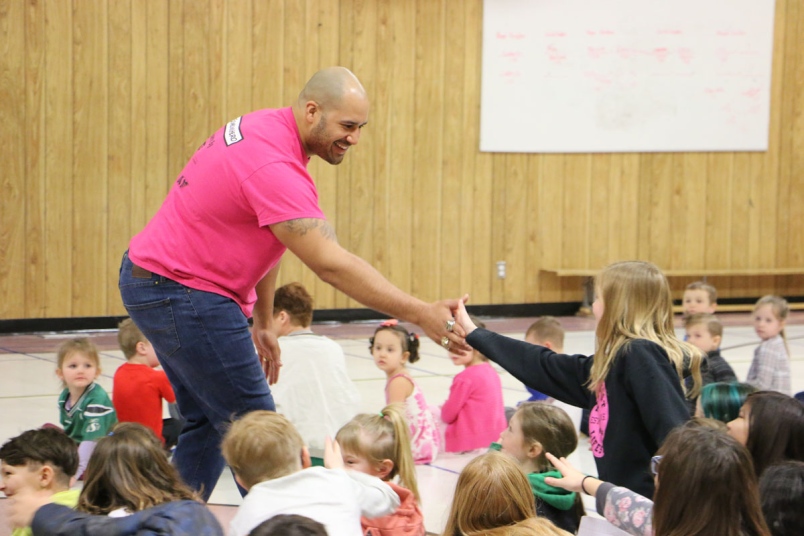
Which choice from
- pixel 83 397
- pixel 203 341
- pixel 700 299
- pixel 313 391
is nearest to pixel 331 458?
pixel 203 341

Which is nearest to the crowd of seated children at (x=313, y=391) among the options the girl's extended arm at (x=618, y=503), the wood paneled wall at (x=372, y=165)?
the girl's extended arm at (x=618, y=503)

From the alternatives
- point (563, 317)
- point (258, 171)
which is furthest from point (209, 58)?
point (258, 171)

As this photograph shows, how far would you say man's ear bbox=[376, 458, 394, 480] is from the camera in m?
3.46

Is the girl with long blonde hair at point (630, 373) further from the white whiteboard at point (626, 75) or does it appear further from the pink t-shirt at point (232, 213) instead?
the white whiteboard at point (626, 75)

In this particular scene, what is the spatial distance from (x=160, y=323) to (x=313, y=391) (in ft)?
4.32

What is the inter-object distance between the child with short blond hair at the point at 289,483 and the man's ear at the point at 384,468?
0.67m

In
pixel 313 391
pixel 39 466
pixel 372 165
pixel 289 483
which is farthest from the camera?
pixel 372 165

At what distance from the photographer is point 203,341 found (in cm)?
301

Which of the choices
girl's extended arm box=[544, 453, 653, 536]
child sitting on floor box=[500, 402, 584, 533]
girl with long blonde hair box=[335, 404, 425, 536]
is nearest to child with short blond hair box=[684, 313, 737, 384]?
child sitting on floor box=[500, 402, 584, 533]

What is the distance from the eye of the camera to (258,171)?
2988mm

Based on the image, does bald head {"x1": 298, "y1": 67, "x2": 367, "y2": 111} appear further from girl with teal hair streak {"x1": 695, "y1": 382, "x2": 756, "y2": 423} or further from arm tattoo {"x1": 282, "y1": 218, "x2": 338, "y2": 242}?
girl with teal hair streak {"x1": 695, "y1": 382, "x2": 756, "y2": 423}

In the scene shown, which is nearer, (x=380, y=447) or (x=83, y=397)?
(x=380, y=447)

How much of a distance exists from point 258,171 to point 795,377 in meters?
4.97

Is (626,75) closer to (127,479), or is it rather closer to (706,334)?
(706,334)
